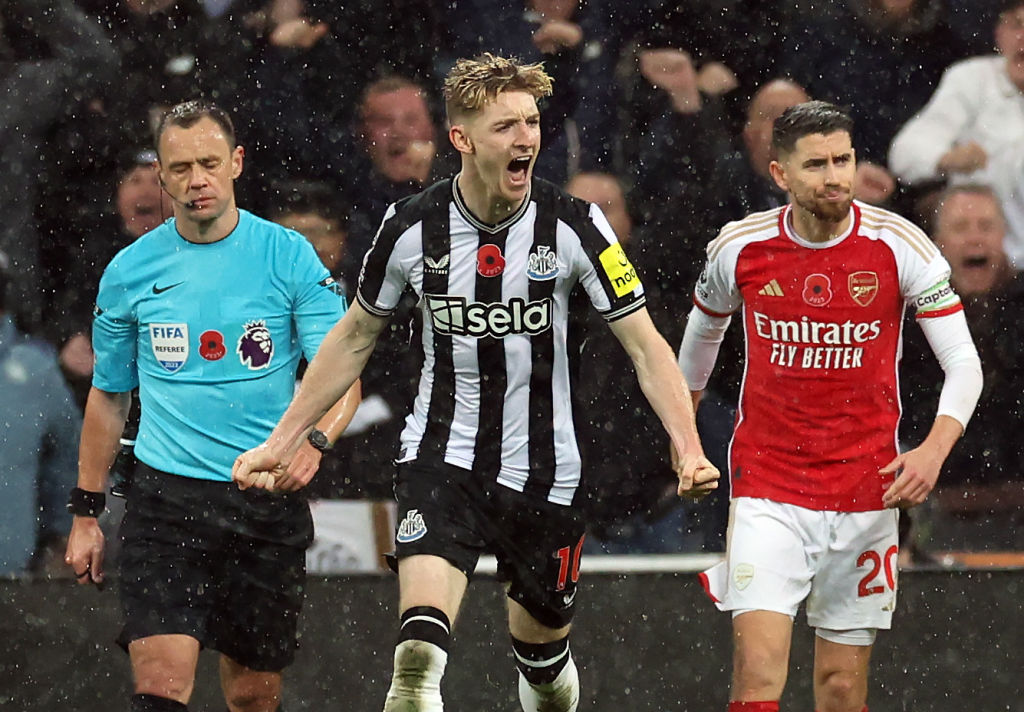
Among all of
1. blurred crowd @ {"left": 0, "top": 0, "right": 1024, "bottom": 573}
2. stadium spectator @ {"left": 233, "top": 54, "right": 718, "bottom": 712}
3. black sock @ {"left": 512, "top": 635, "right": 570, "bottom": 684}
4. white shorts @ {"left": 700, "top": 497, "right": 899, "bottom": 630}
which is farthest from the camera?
blurred crowd @ {"left": 0, "top": 0, "right": 1024, "bottom": 573}

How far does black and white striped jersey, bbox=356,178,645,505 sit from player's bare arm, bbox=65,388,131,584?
1015 millimetres

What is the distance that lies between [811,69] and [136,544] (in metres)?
3.09

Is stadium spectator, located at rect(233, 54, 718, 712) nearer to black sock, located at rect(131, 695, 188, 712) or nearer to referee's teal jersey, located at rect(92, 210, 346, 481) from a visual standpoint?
referee's teal jersey, located at rect(92, 210, 346, 481)

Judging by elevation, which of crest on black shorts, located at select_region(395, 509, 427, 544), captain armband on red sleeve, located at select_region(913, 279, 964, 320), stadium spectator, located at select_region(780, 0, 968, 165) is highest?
stadium spectator, located at select_region(780, 0, 968, 165)

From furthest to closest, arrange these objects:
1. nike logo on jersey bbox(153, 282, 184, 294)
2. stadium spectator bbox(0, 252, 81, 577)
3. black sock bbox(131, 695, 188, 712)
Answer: stadium spectator bbox(0, 252, 81, 577) < nike logo on jersey bbox(153, 282, 184, 294) < black sock bbox(131, 695, 188, 712)

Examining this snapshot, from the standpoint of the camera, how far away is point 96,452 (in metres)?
5.78

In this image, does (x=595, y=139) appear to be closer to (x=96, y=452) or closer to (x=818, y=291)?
(x=818, y=291)

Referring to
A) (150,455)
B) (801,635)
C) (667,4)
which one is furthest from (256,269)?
(801,635)

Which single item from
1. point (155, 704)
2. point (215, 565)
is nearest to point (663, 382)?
point (215, 565)

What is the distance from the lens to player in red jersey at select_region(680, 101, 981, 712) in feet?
17.7

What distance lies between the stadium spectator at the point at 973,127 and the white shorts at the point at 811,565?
5.88 ft

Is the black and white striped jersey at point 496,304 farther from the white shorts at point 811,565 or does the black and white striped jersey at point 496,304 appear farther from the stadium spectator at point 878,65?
the stadium spectator at point 878,65

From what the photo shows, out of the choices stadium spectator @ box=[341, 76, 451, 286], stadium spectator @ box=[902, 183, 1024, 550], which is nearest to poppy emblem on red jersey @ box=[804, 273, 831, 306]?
stadium spectator @ box=[902, 183, 1024, 550]

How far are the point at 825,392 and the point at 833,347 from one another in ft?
0.45
